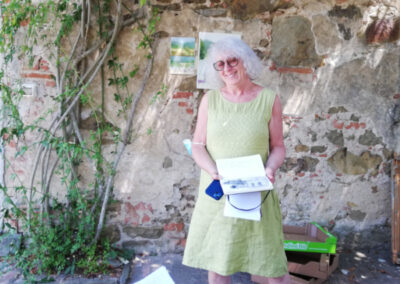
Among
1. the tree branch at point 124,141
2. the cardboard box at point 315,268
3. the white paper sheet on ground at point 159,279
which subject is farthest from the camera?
the tree branch at point 124,141

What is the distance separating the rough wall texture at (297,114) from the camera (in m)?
2.94

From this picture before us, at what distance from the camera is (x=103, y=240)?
3.03 m

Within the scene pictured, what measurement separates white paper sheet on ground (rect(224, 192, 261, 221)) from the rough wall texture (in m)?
1.30

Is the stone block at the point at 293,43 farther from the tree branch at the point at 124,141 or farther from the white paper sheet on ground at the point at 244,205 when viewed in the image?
the white paper sheet on ground at the point at 244,205

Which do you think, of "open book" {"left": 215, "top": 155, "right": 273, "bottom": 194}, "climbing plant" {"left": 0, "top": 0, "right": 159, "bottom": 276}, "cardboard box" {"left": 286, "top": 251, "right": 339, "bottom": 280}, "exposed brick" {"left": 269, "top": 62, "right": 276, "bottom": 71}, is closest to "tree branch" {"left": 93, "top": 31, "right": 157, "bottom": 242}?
"climbing plant" {"left": 0, "top": 0, "right": 159, "bottom": 276}

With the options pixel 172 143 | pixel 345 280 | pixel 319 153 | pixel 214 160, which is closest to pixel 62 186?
pixel 172 143

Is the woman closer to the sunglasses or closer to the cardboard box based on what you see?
the sunglasses

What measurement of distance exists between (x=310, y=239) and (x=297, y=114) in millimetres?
1128

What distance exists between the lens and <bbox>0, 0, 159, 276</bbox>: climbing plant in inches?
107

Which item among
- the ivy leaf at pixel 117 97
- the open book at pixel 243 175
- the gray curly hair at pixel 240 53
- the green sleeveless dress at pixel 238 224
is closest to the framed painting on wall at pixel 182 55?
the ivy leaf at pixel 117 97

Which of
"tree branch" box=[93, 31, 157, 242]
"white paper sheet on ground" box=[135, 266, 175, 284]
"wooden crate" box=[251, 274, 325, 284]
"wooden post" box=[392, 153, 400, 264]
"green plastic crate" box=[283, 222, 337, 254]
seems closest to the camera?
"white paper sheet on ground" box=[135, 266, 175, 284]

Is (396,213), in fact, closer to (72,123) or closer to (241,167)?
(241,167)

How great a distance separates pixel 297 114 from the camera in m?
3.10

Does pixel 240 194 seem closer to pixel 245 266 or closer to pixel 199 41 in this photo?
pixel 245 266
